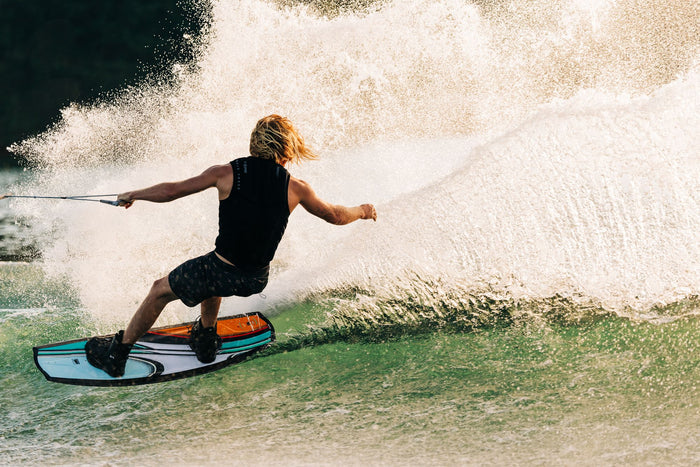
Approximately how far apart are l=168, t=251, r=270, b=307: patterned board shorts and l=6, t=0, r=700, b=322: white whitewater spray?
1373 millimetres

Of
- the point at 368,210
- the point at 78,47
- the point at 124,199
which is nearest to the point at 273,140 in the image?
the point at 368,210

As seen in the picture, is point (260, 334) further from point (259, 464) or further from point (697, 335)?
point (697, 335)

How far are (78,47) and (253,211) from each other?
105ft

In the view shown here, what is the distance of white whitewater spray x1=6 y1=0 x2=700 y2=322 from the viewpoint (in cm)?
448

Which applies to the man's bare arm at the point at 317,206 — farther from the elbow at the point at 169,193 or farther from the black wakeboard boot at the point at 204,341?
the black wakeboard boot at the point at 204,341

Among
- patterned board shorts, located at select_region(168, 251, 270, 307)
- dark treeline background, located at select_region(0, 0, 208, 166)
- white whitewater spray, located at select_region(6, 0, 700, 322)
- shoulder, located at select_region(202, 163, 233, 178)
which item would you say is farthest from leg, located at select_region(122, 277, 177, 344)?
dark treeline background, located at select_region(0, 0, 208, 166)

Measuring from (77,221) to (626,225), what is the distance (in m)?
5.64

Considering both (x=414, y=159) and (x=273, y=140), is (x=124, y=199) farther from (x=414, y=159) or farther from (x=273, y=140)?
(x=414, y=159)

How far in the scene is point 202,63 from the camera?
839cm

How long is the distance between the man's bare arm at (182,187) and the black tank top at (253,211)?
79 mm

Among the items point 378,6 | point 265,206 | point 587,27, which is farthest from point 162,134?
point 587,27

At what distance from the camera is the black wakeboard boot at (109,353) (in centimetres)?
388

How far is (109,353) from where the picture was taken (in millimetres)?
3910

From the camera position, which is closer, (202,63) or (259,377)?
(259,377)
